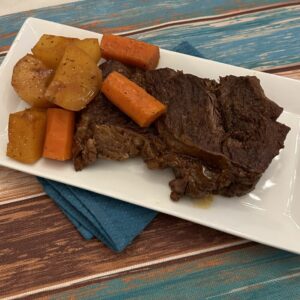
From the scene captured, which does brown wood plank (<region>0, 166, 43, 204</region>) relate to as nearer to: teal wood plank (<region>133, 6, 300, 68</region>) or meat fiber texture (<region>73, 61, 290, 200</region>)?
meat fiber texture (<region>73, 61, 290, 200</region>)

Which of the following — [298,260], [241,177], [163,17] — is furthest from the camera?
[163,17]

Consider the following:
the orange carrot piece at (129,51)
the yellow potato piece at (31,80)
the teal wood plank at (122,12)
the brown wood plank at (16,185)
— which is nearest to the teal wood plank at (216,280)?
the brown wood plank at (16,185)

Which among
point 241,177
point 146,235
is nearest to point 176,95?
point 241,177

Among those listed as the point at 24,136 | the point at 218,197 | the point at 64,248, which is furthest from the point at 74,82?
the point at 218,197

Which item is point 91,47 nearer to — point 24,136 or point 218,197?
point 24,136

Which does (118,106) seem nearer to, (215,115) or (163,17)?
(215,115)
